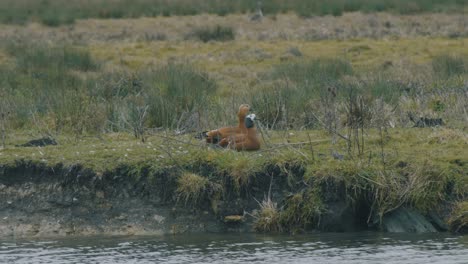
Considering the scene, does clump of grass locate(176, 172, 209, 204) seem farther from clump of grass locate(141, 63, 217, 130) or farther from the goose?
clump of grass locate(141, 63, 217, 130)

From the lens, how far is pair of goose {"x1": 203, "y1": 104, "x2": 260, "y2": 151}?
46.9 feet

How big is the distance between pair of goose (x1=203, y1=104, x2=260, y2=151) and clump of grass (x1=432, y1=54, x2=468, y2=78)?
8.56 metres

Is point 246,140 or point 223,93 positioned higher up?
point 223,93

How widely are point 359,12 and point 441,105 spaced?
29.7 metres

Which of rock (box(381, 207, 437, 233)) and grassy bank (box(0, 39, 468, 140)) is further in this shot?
grassy bank (box(0, 39, 468, 140))

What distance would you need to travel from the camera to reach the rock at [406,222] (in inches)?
504

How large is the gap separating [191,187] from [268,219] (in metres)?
1.12

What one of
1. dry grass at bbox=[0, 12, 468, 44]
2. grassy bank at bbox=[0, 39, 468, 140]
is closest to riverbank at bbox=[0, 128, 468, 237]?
grassy bank at bbox=[0, 39, 468, 140]

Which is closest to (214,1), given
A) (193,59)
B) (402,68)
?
(193,59)

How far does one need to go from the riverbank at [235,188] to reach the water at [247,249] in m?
0.31

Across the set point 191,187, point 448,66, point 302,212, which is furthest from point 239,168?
point 448,66

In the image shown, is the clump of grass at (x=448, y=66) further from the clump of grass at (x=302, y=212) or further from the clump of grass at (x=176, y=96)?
the clump of grass at (x=302, y=212)

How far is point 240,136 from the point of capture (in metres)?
14.4

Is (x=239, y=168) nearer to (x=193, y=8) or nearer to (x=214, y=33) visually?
(x=214, y=33)
